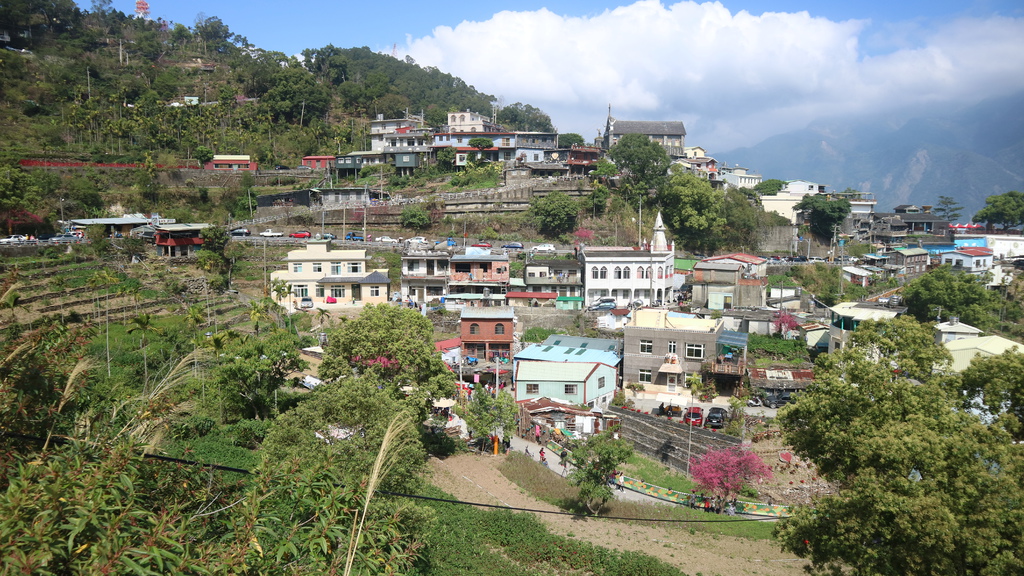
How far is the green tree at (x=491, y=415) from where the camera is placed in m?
19.2

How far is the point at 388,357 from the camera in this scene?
18.9 m

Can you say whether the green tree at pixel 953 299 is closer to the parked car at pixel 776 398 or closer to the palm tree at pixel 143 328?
the parked car at pixel 776 398

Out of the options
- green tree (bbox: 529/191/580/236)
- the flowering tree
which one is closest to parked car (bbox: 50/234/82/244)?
green tree (bbox: 529/191/580/236)

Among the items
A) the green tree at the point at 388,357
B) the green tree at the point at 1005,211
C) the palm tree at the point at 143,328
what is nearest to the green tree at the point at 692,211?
the green tree at the point at 1005,211

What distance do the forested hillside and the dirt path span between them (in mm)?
36227

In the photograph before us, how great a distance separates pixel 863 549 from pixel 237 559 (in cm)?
887

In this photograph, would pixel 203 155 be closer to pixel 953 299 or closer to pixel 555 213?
pixel 555 213

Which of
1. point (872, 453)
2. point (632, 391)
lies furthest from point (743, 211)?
point (872, 453)

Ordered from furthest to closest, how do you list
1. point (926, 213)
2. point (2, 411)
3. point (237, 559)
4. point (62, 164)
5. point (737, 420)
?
point (926, 213) → point (62, 164) → point (737, 420) → point (2, 411) → point (237, 559)

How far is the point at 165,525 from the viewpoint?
4773 millimetres

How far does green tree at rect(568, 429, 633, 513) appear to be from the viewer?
1556 centimetres

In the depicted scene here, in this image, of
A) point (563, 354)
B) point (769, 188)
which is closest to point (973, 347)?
point (563, 354)

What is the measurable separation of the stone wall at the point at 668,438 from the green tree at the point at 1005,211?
51.5 m

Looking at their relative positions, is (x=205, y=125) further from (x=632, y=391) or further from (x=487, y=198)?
(x=632, y=391)
